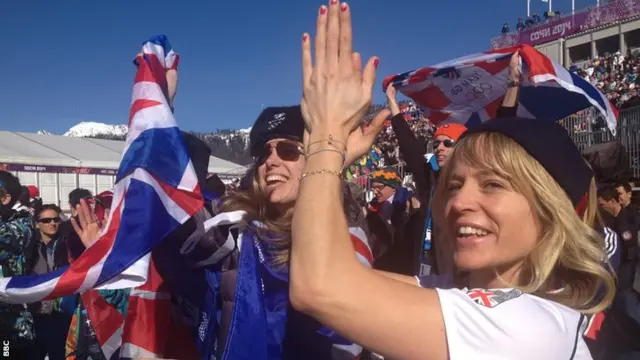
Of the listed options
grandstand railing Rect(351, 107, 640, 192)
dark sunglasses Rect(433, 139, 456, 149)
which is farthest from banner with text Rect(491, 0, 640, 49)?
dark sunglasses Rect(433, 139, 456, 149)

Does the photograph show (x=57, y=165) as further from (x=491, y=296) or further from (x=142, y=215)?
(x=491, y=296)

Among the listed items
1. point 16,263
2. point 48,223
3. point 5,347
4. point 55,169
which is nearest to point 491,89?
point 16,263

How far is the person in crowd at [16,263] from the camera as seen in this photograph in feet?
13.3

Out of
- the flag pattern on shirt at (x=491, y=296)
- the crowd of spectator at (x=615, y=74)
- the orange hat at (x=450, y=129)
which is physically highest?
the crowd of spectator at (x=615, y=74)

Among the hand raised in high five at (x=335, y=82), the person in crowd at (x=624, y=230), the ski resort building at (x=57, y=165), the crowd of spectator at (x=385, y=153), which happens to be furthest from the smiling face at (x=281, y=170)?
the ski resort building at (x=57, y=165)

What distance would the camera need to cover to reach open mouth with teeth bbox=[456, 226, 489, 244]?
137 centimetres

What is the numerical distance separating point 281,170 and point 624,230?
3.50 metres

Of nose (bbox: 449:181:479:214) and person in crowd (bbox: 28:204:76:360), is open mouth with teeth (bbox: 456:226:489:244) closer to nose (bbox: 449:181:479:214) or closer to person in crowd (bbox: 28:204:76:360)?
nose (bbox: 449:181:479:214)

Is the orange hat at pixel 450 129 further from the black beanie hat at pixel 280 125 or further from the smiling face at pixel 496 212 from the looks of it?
the smiling face at pixel 496 212

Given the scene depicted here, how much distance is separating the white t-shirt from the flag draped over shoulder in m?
2.14

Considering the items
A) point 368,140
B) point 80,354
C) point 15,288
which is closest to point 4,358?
point 80,354

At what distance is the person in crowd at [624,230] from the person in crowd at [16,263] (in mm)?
4182

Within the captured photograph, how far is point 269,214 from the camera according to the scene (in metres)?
2.46

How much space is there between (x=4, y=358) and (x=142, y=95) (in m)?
3.16
